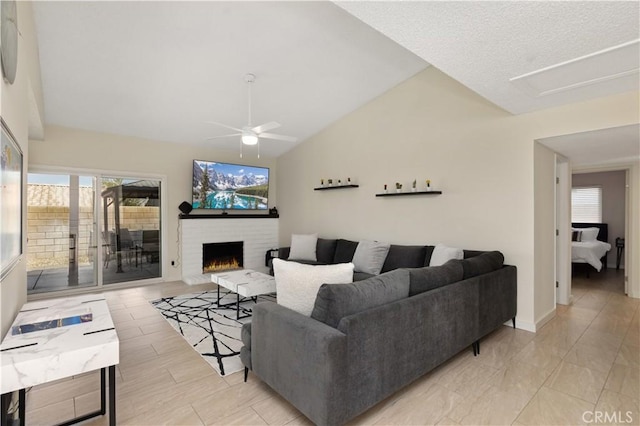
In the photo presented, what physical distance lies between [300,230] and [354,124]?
2545 millimetres

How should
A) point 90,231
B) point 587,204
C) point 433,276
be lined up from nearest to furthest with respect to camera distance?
point 433,276 → point 90,231 → point 587,204

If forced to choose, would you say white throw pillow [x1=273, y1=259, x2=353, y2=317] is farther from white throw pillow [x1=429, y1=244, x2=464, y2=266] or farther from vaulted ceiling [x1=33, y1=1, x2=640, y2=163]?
white throw pillow [x1=429, y1=244, x2=464, y2=266]

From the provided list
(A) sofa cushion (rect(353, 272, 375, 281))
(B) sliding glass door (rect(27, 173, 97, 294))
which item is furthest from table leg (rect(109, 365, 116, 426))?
(B) sliding glass door (rect(27, 173, 97, 294))

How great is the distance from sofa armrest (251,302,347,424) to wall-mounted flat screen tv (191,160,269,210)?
4592 mm

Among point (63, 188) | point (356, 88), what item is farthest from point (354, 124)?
point (63, 188)

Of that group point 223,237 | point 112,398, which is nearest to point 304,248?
point 223,237

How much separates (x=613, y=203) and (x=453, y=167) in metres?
6.02

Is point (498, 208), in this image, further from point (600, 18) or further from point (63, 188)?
point (63, 188)

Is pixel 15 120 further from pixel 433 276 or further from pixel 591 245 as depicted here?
pixel 591 245

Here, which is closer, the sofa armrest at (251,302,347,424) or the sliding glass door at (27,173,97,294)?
the sofa armrest at (251,302,347,424)

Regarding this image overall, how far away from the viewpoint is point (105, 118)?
16.0 ft

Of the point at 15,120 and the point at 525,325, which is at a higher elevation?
the point at 15,120

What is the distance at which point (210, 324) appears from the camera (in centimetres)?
369

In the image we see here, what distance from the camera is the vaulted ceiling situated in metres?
2.00
